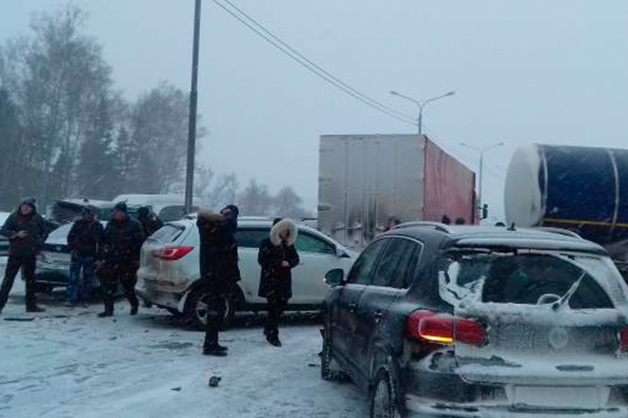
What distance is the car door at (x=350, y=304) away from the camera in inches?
248

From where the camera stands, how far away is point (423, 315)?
470 centimetres

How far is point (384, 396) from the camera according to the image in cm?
511

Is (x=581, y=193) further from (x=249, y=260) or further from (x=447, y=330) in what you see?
(x=447, y=330)

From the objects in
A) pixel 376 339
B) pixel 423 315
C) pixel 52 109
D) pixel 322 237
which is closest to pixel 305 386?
pixel 376 339

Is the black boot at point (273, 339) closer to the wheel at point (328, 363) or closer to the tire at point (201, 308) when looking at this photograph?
the tire at point (201, 308)

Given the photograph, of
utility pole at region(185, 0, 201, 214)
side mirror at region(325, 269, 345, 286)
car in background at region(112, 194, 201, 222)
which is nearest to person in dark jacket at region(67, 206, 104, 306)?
side mirror at region(325, 269, 345, 286)

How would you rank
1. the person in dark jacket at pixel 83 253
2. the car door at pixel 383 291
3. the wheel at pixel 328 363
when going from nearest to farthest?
the car door at pixel 383 291
the wheel at pixel 328 363
the person in dark jacket at pixel 83 253

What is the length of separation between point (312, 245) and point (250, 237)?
103cm

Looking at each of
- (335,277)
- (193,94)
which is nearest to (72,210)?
(193,94)

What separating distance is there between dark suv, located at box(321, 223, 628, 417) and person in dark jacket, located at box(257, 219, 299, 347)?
13.6 ft

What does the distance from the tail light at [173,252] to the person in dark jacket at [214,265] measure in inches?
63.5

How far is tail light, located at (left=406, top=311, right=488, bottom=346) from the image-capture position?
4566mm

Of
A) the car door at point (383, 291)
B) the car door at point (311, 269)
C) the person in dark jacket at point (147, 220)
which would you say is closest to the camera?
the car door at point (383, 291)

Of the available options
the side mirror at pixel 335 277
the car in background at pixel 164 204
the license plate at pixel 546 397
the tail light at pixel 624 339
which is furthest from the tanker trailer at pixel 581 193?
the car in background at pixel 164 204
